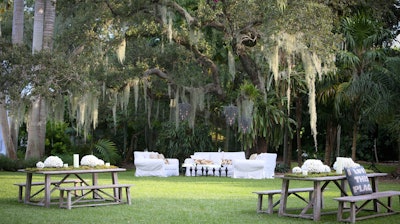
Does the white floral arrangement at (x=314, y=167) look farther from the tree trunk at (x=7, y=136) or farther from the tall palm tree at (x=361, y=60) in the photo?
the tree trunk at (x=7, y=136)

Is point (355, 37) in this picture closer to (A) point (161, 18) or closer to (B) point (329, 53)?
(B) point (329, 53)

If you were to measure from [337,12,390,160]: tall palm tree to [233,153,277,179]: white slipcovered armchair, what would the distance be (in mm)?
2277

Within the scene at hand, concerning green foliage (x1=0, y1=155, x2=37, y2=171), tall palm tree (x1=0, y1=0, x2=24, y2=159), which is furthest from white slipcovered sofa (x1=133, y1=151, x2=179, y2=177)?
tall palm tree (x1=0, y1=0, x2=24, y2=159)

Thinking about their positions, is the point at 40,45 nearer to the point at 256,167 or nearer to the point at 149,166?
the point at 149,166

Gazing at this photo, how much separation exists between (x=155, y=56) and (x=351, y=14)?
6.34 metres

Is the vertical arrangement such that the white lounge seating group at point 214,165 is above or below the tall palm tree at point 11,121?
below

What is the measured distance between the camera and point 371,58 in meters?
16.5

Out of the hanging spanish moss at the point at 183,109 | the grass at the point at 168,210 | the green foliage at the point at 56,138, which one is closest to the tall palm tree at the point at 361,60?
the hanging spanish moss at the point at 183,109

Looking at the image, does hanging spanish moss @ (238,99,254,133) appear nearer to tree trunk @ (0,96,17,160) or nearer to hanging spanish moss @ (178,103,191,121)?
hanging spanish moss @ (178,103,191,121)

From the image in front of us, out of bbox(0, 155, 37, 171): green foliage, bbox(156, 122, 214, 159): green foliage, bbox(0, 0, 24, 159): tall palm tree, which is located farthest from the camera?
bbox(156, 122, 214, 159): green foliage

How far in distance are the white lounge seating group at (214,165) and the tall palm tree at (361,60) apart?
8.14 feet

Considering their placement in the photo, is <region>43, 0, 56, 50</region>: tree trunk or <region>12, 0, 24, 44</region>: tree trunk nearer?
<region>43, 0, 56, 50</region>: tree trunk

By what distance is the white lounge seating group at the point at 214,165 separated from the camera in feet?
52.3

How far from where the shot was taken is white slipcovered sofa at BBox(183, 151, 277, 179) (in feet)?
52.1
